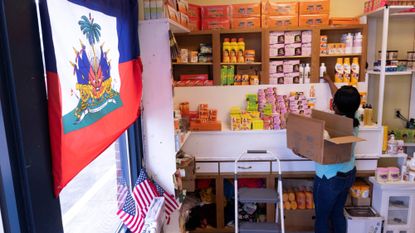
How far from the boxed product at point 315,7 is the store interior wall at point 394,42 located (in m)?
0.30

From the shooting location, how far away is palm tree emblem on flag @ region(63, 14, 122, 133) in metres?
1.27

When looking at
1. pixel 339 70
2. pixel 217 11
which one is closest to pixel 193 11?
pixel 217 11

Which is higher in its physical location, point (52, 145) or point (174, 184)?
point (52, 145)

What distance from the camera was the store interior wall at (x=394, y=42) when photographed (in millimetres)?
3703

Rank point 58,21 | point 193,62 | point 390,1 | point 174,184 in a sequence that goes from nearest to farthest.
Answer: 1. point 58,21
2. point 174,184
3. point 390,1
4. point 193,62

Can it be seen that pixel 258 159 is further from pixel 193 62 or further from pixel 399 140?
pixel 399 140

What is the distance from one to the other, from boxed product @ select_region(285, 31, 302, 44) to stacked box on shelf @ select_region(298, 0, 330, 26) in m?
0.12

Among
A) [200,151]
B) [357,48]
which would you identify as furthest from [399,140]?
[200,151]

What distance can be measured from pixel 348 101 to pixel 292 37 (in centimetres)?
118

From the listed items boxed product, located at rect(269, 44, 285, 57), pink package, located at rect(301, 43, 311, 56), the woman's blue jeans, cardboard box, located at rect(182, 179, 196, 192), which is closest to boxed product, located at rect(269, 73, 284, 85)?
boxed product, located at rect(269, 44, 285, 57)

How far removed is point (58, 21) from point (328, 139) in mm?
2205

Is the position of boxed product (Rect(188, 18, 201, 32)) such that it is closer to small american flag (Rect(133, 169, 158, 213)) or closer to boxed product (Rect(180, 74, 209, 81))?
boxed product (Rect(180, 74, 209, 81))

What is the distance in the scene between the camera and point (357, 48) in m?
3.49

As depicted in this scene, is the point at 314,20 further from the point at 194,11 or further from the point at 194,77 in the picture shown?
the point at 194,77
